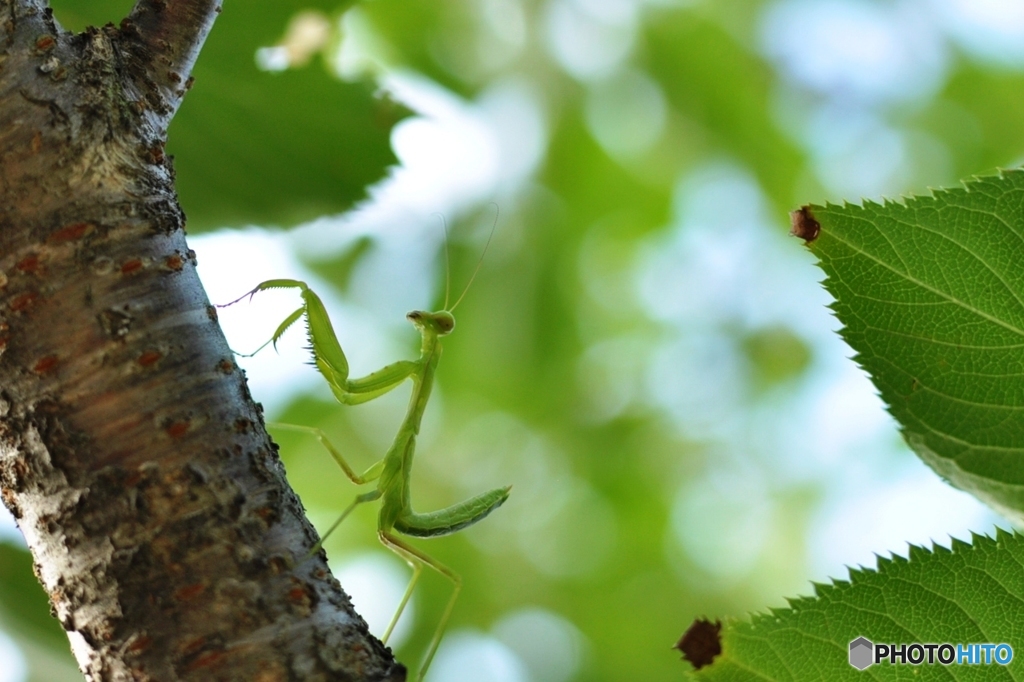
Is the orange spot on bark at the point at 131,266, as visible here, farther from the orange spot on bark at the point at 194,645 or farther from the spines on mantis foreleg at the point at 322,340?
the spines on mantis foreleg at the point at 322,340

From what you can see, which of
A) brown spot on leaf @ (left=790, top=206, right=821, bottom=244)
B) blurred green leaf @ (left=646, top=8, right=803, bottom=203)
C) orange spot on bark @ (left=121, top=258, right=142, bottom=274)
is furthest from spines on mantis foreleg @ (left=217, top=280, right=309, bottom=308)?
blurred green leaf @ (left=646, top=8, right=803, bottom=203)

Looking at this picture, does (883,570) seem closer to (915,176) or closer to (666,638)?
(666,638)

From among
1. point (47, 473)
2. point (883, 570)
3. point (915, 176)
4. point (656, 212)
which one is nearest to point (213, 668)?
point (47, 473)

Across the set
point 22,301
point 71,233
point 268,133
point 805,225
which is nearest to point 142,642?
point 22,301

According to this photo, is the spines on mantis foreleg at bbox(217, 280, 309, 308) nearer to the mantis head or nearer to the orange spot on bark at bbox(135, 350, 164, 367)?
the mantis head

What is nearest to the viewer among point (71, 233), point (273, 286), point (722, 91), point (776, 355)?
point (71, 233)

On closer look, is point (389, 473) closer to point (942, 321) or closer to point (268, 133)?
point (268, 133)
